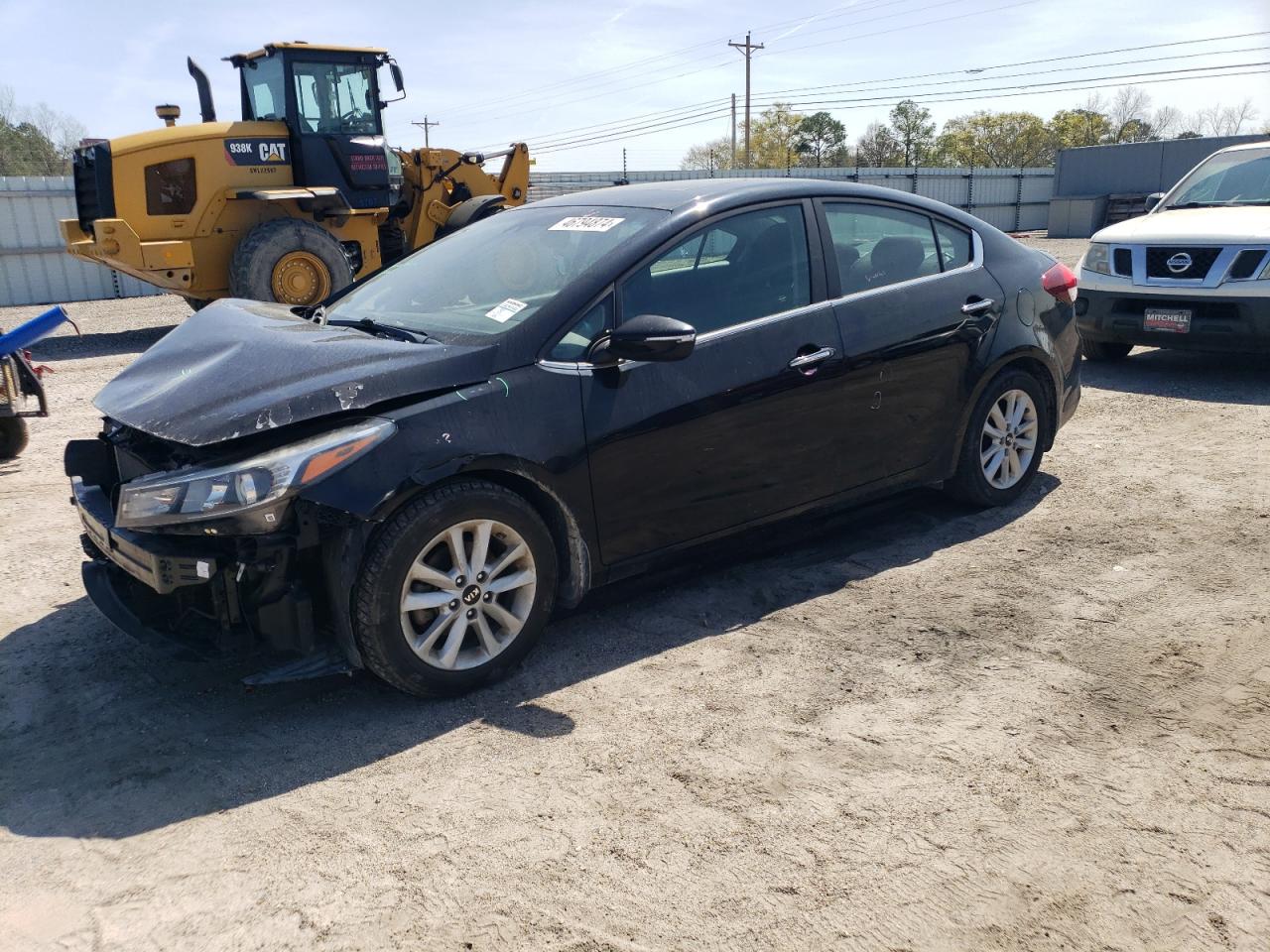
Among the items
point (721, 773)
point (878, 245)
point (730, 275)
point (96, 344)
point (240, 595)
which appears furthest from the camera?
point (96, 344)

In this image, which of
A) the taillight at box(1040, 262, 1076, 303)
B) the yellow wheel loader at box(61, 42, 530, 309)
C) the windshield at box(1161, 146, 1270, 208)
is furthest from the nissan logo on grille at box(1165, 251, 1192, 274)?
the yellow wheel loader at box(61, 42, 530, 309)

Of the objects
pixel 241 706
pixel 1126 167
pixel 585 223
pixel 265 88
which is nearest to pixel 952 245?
pixel 585 223

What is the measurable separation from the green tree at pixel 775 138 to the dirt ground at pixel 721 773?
75615mm

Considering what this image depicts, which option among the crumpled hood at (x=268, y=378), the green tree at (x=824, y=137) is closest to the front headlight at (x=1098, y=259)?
the crumpled hood at (x=268, y=378)

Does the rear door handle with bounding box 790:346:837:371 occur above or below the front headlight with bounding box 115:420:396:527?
above

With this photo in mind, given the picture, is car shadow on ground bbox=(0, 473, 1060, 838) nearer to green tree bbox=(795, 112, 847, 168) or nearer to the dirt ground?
the dirt ground

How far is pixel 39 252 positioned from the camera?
17688 millimetres

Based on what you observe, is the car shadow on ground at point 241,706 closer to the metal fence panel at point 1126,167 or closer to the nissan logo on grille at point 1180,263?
the nissan logo on grille at point 1180,263

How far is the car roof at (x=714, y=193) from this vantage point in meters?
4.25

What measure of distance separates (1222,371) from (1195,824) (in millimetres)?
7141

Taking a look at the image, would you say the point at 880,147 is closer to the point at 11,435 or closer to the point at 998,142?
the point at 998,142

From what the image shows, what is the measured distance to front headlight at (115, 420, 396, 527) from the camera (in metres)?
3.06

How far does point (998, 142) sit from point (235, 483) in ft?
272

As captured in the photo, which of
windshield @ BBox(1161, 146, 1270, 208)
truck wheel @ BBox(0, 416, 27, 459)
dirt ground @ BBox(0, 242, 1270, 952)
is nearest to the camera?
dirt ground @ BBox(0, 242, 1270, 952)
